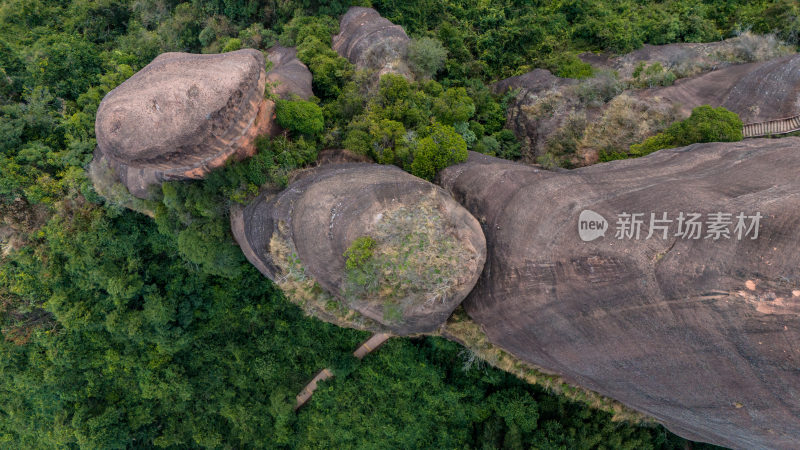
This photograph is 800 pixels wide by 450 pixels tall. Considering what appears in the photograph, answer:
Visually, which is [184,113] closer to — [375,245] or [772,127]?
[375,245]

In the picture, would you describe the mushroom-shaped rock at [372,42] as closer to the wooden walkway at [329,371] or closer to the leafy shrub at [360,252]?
the leafy shrub at [360,252]

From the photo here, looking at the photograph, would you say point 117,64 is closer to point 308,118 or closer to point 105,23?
point 105,23

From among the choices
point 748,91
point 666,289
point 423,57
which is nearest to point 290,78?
point 423,57

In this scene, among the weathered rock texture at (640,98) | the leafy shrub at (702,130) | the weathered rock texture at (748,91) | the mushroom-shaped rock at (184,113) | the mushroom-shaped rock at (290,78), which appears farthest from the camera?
the mushroom-shaped rock at (290,78)

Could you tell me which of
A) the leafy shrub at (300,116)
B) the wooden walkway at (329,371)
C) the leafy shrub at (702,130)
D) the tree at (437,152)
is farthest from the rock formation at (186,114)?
the leafy shrub at (702,130)

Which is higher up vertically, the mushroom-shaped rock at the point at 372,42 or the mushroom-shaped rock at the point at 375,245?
the mushroom-shaped rock at the point at 372,42

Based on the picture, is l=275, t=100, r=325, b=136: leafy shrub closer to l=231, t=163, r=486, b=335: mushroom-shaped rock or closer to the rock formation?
the rock formation
